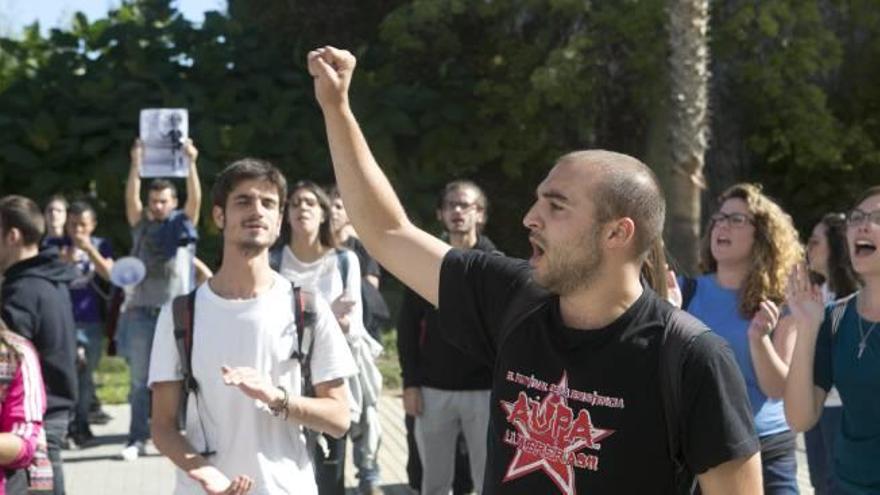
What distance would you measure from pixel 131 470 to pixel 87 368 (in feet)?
5.50

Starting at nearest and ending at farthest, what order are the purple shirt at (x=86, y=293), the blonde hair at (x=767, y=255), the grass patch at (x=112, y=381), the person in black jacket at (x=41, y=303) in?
the blonde hair at (x=767, y=255), the person in black jacket at (x=41, y=303), the purple shirt at (x=86, y=293), the grass patch at (x=112, y=381)

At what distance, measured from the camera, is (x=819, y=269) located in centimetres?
881

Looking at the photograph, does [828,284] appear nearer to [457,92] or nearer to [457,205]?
[457,205]

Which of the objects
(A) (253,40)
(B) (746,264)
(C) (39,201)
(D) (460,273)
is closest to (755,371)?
(B) (746,264)

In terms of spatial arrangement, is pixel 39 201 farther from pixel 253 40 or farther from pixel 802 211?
pixel 802 211

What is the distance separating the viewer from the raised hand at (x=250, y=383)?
423cm

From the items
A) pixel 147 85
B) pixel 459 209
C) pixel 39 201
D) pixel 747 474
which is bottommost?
pixel 747 474

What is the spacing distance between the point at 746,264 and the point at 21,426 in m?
3.16

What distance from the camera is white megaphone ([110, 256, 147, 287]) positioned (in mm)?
11031

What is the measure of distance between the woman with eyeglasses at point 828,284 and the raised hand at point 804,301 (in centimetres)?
148

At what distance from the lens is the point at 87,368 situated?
482 inches

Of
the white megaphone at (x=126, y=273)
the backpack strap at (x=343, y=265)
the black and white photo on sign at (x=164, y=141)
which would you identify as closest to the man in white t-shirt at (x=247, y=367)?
the backpack strap at (x=343, y=265)

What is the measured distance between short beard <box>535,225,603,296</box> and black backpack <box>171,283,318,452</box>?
5.80ft

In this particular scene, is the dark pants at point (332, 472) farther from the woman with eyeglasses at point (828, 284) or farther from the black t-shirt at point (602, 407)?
the black t-shirt at point (602, 407)
